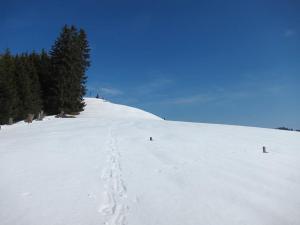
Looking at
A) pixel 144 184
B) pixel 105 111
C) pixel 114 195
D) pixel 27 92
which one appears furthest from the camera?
pixel 105 111

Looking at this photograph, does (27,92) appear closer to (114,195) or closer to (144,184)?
(144,184)

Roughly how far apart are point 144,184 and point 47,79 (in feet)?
129

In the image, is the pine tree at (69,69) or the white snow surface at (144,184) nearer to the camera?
the white snow surface at (144,184)

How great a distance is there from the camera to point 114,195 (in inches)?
316

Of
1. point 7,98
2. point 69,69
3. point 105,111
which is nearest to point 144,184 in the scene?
point 7,98

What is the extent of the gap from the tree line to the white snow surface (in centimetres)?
1823

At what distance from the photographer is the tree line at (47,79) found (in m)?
32.6

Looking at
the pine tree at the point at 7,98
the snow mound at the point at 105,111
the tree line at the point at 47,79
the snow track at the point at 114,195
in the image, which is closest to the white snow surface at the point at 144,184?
the snow track at the point at 114,195

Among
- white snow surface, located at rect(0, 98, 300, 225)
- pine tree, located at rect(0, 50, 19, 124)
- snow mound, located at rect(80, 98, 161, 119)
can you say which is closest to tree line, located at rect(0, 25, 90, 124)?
pine tree, located at rect(0, 50, 19, 124)

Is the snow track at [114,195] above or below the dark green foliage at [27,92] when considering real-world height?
below

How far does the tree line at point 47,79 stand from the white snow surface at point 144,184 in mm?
18228

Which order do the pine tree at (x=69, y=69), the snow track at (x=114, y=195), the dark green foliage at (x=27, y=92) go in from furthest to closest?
the pine tree at (x=69, y=69), the dark green foliage at (x=27, y=92), the snow track at (x=114, y=195)

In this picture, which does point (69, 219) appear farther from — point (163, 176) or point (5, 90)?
point (5, 90)

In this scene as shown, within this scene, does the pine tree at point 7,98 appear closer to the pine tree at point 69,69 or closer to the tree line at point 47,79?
the tree line at point 47,79
